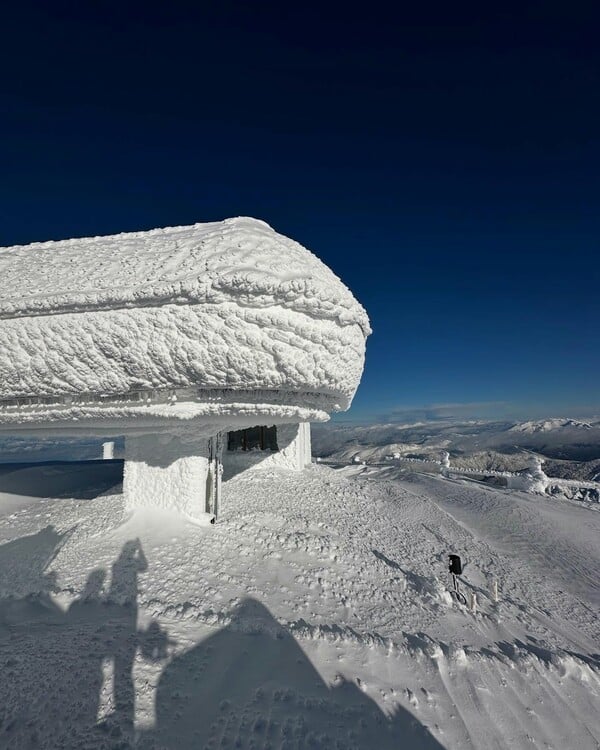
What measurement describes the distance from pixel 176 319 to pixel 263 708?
12.2 ft

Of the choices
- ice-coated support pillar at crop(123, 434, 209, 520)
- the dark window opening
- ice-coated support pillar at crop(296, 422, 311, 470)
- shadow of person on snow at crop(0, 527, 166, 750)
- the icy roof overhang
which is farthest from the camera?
the dark window opening

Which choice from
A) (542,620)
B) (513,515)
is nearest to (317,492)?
(542,620)

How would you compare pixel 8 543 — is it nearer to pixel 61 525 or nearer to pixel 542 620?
pixel 61 525

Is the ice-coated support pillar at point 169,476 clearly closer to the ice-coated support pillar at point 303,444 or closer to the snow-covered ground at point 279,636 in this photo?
the snow-covered ground at point 279,636

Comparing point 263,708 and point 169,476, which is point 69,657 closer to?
point 263,708

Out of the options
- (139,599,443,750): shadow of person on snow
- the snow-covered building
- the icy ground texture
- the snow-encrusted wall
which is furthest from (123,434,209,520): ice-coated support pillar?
the snow-encrusted wall

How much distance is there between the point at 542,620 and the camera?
520 cm

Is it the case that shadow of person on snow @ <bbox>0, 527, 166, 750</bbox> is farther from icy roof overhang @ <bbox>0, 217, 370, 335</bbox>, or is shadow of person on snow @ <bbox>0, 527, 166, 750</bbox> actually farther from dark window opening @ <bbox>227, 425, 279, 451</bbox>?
dark window opening @ <bbox>227, 425, 279, 451</bbox>

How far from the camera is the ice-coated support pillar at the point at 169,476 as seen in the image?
244 inches

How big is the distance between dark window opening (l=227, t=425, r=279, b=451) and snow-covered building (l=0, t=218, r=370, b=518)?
6.55m

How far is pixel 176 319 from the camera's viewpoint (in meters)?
4.11

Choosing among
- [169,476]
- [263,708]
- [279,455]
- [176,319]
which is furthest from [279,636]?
[279,455]

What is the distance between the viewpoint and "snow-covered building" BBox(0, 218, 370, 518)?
162 inches

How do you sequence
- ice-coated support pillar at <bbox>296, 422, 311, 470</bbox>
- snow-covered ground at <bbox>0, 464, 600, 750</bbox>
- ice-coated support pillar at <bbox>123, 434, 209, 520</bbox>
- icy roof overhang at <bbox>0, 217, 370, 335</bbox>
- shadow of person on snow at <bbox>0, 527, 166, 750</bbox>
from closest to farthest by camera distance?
1. shadow of person on snow at <bbox>0, 527, 166, 750</bbox>
2. snow-covered ground at <bbox>0, 464, 600, 750</bbox>
3. icy roof overhang at <bbox>0, 217, 370, 335</bbox>
4. ice-coated support pillar at <bbox>123, 434, 209, 520</bbox>
5. ice-coated support pillar at <bbox>296, 422, 311, 470</bbox>
